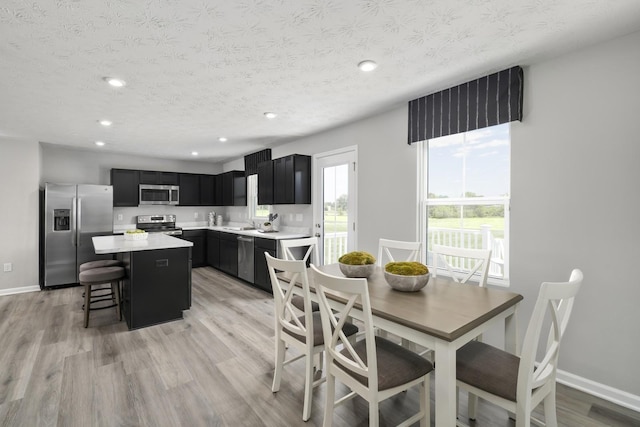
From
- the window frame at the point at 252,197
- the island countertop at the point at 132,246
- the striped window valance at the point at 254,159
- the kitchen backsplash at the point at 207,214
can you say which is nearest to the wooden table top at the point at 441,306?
the island countertop at the point at 132,246

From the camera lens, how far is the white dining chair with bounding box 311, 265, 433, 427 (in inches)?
55.0

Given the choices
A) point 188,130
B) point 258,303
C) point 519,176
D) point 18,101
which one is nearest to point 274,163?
point 188,130

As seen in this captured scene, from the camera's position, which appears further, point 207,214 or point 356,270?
point 207,214

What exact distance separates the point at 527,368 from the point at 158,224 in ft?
22.4

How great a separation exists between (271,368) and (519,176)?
2.56 metres

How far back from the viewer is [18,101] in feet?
10.2

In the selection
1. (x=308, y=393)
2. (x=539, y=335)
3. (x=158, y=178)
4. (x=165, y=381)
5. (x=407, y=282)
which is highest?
(x=158, y=178)

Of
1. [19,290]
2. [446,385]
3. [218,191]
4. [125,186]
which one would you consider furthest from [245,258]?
[446,385]

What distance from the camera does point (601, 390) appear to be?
6.84 feet

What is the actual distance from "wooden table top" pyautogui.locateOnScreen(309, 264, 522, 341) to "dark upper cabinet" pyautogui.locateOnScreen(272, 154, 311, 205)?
2.64 m

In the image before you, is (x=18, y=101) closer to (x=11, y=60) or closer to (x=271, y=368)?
(x=11, y=60)

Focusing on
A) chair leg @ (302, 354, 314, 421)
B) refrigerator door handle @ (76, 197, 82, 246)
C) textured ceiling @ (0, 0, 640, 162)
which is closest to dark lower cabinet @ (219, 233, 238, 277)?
refrigerator door handle @ (76, 197, 82, 246)

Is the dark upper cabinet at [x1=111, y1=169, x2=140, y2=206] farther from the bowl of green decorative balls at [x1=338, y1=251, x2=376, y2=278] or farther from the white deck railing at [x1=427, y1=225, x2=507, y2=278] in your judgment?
the white deck railing at [x1=427, y1=225, x2=507, y2=278]

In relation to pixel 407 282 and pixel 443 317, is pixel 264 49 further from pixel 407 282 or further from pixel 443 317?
pixel 443 317
